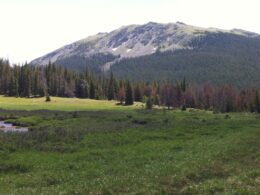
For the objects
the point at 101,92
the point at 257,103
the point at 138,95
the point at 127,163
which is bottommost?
the point at 127,163

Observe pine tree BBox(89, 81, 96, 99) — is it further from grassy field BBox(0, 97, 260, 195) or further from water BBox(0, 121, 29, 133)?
grassy field BBox(0, 97, 260, 195)

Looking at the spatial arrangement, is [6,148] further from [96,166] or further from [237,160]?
[237,160]

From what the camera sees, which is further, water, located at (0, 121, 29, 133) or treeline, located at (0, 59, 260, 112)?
treeline, located at (0, 59, 260, 112)

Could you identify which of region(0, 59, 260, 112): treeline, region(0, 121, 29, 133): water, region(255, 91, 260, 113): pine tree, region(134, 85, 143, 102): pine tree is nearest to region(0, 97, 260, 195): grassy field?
region(0, 121, 29, 133): water

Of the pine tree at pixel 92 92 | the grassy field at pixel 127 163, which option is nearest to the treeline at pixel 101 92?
the pine tree at pixel 92 92

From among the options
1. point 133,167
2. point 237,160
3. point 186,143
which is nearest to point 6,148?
point 133,167

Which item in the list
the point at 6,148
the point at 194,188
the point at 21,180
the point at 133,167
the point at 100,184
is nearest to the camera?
the point at 194,188

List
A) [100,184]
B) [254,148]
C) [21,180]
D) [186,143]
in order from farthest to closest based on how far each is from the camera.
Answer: [186,143], [254,148], [21,180], [100,184]

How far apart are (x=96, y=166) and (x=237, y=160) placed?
481 inches

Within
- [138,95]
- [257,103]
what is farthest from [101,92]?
[257,103]

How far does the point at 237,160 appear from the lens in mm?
36719

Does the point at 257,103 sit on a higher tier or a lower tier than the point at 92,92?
lower

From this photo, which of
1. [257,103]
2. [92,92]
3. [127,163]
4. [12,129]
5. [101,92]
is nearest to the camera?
[127,163]

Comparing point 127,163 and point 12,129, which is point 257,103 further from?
point 127,163
